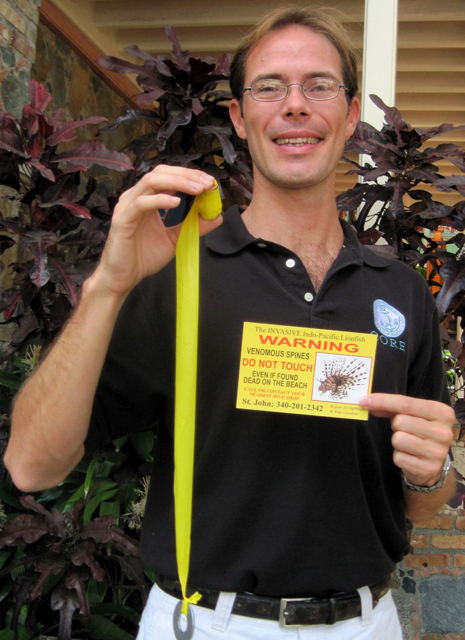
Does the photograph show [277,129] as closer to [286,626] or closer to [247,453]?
[247,453]

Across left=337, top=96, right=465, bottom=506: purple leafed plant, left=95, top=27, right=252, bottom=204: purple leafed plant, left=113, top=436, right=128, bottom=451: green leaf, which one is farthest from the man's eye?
left=113, top=436, right=128, bottom=451: green leaf

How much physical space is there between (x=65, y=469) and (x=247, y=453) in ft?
1.15

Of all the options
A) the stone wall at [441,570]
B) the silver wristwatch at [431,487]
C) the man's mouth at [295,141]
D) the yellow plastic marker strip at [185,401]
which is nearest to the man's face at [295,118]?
the man's mouth at [295,141]

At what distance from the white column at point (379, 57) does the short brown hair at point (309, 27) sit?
1283mm

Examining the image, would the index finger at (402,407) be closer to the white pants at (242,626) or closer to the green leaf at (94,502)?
the white pants at (242,626)

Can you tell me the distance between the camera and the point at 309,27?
155 centimetres

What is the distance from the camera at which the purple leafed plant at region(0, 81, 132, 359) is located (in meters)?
2.11

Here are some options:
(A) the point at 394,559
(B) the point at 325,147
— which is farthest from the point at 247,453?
(B) the point at 325,147

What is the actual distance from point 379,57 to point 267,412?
216 cm

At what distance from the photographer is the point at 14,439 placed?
1.23 meters

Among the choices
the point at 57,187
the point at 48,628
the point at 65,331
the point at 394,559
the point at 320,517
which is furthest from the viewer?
the point at 48,628

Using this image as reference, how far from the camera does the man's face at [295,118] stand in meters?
1.42

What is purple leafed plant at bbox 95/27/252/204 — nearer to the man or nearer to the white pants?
the man

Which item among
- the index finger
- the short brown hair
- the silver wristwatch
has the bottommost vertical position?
the silver wristwatch
